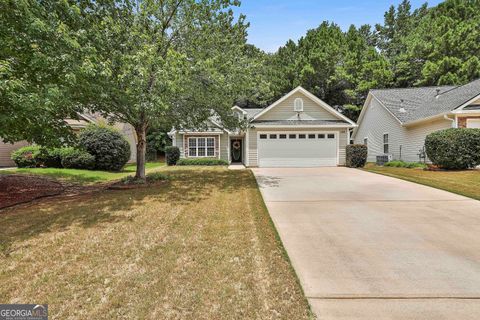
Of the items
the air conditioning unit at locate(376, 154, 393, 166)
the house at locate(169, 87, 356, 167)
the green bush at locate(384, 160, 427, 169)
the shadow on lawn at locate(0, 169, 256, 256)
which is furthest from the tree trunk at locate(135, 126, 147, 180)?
the air conditioning unit at locate(376, 154, 393, 166)

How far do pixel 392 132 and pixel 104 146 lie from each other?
1939 centimetres

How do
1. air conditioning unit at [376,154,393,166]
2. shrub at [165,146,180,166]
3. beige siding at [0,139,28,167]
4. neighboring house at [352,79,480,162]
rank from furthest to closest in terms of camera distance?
shrub at [165,146,180,166] → air conditioning unit at [376,154,393,166] → beige siding at [0,139,28,167] → neighboring house at [352,79,480,162]

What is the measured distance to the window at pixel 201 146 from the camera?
21.3m

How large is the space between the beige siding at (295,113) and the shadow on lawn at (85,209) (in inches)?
374

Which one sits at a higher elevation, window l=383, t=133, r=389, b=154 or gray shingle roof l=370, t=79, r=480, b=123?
gray shingle roof l=370, t=79, r=480, b=123

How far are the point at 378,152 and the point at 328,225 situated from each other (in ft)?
61.1

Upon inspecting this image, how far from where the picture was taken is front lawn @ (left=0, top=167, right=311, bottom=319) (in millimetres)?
2787

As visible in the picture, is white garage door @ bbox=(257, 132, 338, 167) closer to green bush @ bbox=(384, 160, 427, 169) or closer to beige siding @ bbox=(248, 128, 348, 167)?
beige siding @ bbox=(248, 128, 348, 167)

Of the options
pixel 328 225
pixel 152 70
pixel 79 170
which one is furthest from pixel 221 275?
pixel 79 170

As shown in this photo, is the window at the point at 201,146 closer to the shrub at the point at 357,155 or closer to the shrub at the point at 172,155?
the shrub at the point at 172,155

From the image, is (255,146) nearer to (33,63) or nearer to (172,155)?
(172,155)

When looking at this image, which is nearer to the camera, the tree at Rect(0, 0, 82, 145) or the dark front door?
the tree at Rect(0, 0, 82, 145)

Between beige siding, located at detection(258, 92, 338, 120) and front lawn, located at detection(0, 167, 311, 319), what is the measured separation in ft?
41.9

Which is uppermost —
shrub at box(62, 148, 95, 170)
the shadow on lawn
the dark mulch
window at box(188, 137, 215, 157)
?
window at box(188, 137, 215, 157)
